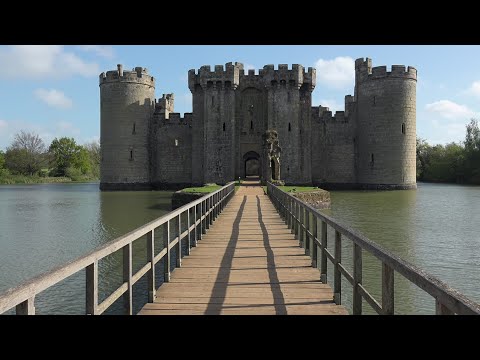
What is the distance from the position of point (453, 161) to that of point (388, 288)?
64.6m

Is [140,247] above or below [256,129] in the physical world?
below

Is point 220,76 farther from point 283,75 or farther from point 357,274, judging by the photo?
point 357,274

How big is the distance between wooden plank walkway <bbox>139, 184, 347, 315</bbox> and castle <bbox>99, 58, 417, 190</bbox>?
106ft

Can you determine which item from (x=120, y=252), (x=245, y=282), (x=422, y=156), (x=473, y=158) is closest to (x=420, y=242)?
(x=120, y=252)

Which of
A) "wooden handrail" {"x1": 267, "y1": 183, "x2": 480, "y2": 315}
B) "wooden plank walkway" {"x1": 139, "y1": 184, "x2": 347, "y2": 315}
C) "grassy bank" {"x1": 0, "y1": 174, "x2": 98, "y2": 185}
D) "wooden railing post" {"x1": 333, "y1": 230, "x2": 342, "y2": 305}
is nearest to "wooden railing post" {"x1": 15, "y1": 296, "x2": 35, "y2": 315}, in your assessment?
"wooden handrail" {"x1": 267, "y1": 183, "x2": 480, "y2": 315}

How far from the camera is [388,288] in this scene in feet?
12.0

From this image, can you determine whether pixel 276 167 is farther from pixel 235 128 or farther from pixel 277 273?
pixel 277 273

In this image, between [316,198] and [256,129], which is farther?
[256,129]

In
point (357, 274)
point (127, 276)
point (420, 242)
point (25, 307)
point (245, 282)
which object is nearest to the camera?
point (25, 307)

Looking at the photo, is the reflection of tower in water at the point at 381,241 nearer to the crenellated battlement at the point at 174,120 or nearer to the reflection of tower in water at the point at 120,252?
the reflection of tower in water at the point at 120,252

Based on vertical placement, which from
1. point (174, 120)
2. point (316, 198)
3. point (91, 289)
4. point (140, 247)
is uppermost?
point (174, 120)

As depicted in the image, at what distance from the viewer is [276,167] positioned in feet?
A: 106
